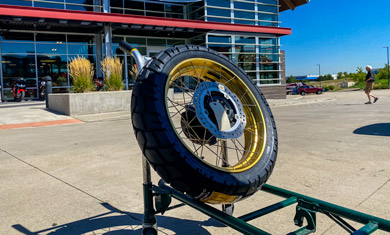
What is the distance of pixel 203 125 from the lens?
78.7 inches

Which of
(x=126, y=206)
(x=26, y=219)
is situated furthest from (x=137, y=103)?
(x=26, y=219)

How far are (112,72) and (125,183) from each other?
8.67 meters

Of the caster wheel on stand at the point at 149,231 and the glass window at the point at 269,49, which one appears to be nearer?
the caster wheel on stand at the point at 149,231

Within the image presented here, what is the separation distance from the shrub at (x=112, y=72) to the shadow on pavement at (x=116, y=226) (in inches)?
363

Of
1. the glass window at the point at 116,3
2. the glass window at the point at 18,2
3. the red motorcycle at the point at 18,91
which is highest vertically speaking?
the glass window at the point at 116,3

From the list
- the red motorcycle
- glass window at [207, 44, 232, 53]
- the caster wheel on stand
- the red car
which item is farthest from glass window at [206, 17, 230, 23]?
the red car

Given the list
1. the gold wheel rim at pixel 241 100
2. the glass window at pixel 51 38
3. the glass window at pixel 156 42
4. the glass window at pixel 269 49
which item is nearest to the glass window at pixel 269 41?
the glass window at pixel 269 49

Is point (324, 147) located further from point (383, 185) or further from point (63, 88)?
point (63, 88)

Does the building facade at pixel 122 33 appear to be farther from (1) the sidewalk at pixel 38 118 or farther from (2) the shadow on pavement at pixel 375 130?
(2) the shadow on pavement at pixel 375 130

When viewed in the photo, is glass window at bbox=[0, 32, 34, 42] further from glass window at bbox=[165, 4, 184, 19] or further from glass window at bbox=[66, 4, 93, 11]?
glass window at bbox=[165, 4, 184, 19]

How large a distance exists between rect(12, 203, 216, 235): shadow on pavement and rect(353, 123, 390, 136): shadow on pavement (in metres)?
4.84

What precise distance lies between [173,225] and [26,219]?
1219 mm

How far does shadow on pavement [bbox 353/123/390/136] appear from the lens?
6.05m

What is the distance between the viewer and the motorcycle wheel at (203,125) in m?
1.73
